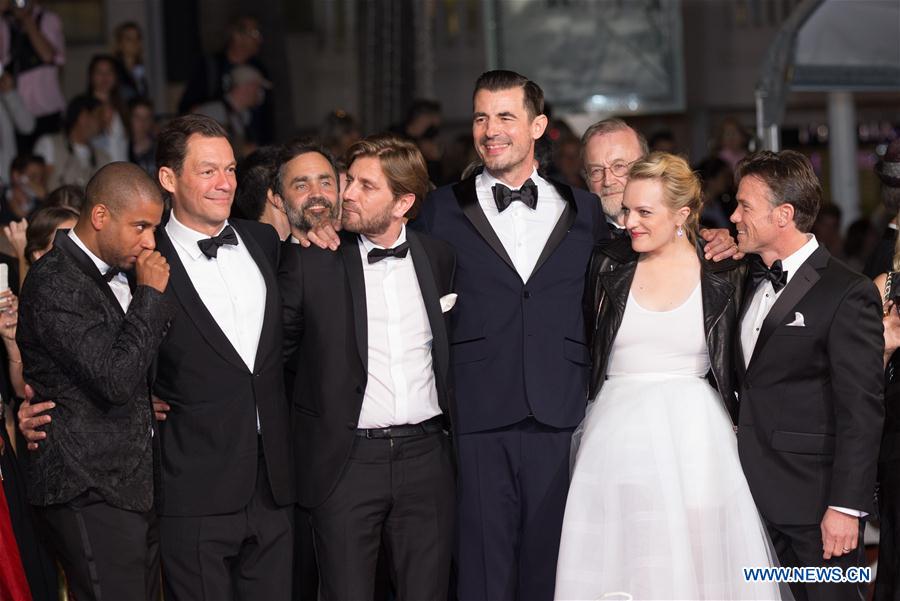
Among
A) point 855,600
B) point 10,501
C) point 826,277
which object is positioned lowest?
point 855,600

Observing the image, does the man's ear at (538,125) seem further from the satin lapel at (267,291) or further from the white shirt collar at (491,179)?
the satin lapel at (267,291)

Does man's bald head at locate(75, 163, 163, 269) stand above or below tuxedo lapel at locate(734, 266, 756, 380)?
above

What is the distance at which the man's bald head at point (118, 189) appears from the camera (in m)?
4.68

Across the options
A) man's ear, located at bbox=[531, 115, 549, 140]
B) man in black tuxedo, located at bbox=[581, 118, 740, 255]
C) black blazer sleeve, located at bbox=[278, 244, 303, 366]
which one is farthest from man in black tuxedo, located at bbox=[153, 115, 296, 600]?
man in black tuxedo, located at bbox=[581, 118, 740, 255]

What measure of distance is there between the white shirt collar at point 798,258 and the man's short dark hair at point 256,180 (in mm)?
2411

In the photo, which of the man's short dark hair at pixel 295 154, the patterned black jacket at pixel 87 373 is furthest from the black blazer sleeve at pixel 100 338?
Result: the man's short dark hair at pixel 295 154

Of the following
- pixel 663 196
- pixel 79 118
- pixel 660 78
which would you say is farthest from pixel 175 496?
pixel 660 78

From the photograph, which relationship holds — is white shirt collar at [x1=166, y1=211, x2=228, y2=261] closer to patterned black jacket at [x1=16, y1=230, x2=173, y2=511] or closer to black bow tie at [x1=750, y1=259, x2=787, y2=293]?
patterned black jacket at [x1=16, y1=230, x2=173, y2=511]

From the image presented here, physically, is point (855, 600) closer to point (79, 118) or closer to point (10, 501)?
point (10, 501)

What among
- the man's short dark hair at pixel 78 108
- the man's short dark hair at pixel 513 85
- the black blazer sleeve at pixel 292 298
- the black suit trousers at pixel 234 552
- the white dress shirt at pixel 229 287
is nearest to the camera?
the black suit trousers at pixel 234 552

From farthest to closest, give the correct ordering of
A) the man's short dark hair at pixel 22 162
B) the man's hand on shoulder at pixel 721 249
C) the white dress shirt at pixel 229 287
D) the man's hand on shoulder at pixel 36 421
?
the man's short dark hair at pixel 22 162 < the man's hand on shoulder at pixel 721 249 < the white dress shirt at pixel 229 287 < the man's hand on shoulder at pixel 36 421

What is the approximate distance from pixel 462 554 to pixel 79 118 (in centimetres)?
528

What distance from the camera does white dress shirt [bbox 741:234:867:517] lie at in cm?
505

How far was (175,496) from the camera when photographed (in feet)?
15.8
